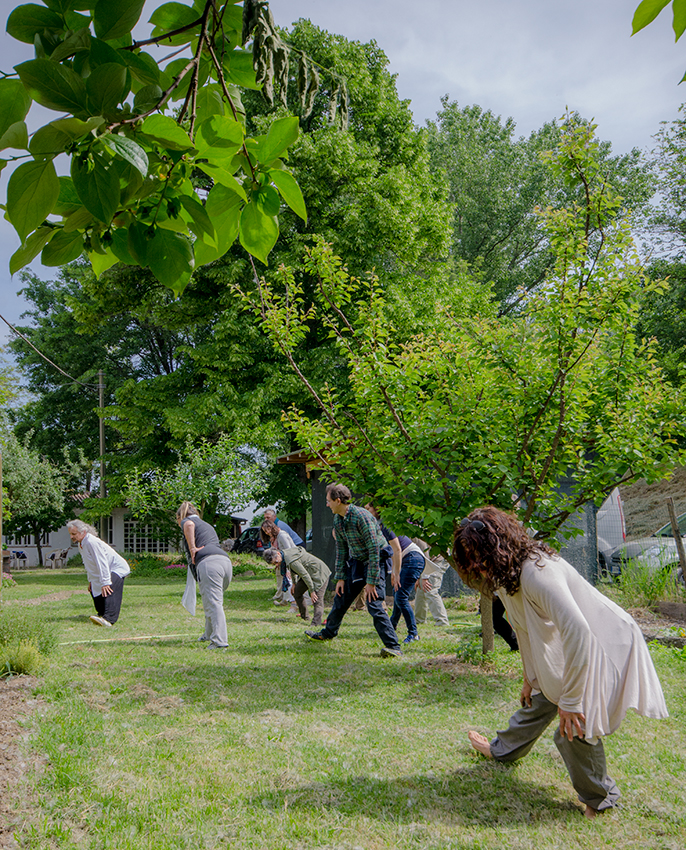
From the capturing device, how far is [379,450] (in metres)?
7.17

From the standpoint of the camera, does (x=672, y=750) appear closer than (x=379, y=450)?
Yes

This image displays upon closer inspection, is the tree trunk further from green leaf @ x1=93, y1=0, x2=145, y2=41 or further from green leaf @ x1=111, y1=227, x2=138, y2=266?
green leaf @ x1=93, y1=0, x2=145, y2=41

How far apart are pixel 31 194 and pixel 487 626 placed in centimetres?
721

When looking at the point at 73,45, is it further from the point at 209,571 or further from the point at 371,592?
the point at 209,571

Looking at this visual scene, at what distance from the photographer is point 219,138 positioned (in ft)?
3.95

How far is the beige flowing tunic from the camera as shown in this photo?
324 cm

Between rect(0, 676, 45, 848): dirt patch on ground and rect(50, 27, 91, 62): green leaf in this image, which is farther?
rect(0, 676, 45, 848): dirt patch on ground

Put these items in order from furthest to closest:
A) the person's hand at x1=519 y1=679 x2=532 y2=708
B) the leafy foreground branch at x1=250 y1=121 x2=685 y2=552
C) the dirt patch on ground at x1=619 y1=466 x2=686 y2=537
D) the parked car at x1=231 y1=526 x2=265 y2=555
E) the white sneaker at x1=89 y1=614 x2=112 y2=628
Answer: the parked car at x1=231 y1=526 x2=265 y2=555 → the dirt patch on ground at x1=619 y1=466 x2=686 y2=537 → the white sneaker at x1=89 y1=614 x2=112 y2=628 → the leafy foreground branch at x1=250 y1=121 x2=685 y2=552 → the person's hand at x1=519 y1=679 x2=532 y2=708

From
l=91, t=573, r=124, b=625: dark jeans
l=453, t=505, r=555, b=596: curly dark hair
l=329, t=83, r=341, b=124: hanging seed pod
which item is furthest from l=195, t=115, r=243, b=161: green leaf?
l=91, t=573, r=124, b=625: dark jeans

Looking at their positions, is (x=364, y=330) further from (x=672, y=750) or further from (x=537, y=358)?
(x=672, y=750)

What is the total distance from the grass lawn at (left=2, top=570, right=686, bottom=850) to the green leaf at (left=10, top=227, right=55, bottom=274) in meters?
3.07

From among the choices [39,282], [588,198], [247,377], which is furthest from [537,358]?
[39,282]

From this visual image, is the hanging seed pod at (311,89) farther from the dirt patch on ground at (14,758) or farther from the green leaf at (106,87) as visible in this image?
the dirt patch on ground at (14,758)

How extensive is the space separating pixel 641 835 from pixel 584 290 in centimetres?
439
